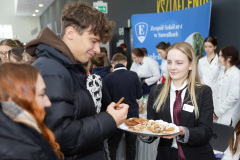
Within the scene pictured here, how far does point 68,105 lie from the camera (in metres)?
0.82

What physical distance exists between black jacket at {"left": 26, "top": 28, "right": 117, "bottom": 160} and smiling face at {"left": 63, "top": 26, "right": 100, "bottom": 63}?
0.18ft

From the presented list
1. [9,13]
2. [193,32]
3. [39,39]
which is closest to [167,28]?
[193,32]

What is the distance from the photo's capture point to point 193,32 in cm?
390

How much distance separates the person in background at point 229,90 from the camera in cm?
261

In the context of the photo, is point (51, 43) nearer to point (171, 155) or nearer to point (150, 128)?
point (150, 128)

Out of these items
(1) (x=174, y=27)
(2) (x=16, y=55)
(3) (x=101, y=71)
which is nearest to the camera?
(2) (x=16, y=55)

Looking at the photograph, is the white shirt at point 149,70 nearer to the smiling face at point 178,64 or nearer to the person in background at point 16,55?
the person in background at point 16,55

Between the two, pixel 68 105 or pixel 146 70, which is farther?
pixel 146 70

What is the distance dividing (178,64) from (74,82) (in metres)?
0.84

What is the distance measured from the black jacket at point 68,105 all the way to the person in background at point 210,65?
2.87 meters

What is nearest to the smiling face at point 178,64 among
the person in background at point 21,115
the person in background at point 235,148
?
the person in background at point 235,148

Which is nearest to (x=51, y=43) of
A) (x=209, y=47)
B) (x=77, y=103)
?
(x=77, y=103)

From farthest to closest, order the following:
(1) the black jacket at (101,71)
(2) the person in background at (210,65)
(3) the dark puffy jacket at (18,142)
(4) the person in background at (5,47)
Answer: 1. (2) the person in background at (210,65)
2. (1) the black jacket at (101,71)
3. (4) the person in background at (5,47)
4. (3) the dark puffy jacket at (18,142)

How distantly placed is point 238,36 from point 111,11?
18.9ft
